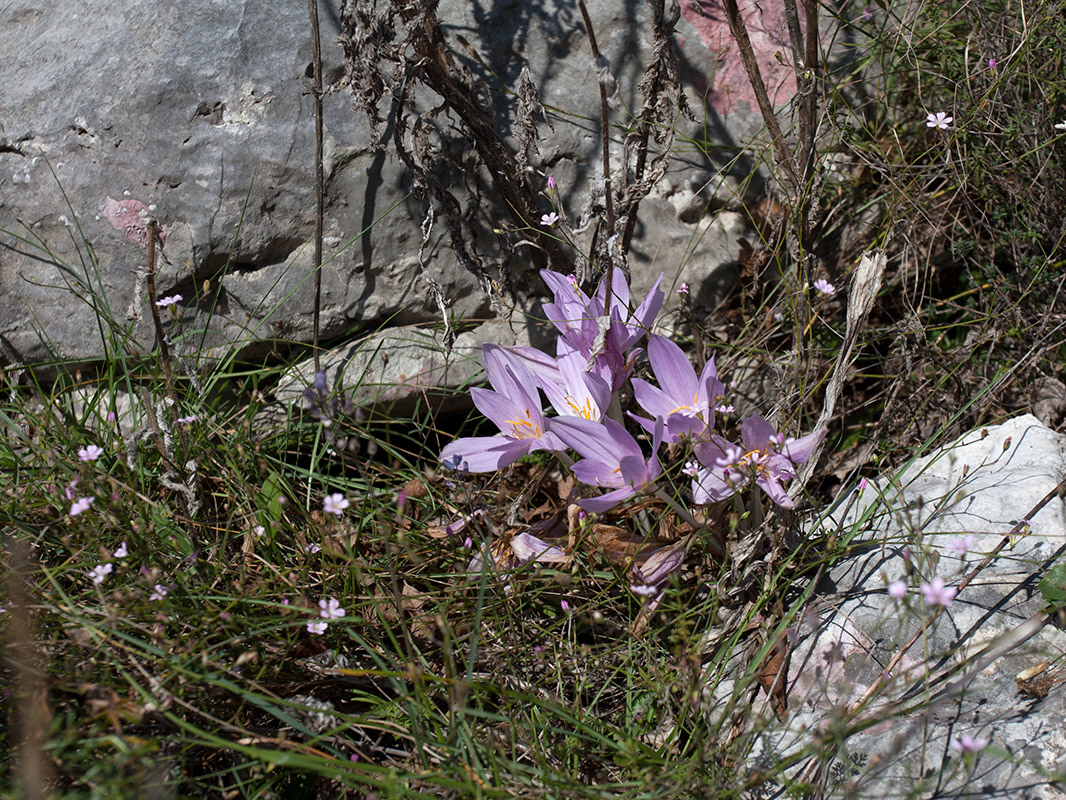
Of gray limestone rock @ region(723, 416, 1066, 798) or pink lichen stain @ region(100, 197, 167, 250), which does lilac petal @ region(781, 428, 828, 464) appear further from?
pink lichen stain @ region(100, 197, 167, 250)

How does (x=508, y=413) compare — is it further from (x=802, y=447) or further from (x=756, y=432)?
(x=802, y=447)

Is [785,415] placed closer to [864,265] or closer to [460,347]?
[864,265]

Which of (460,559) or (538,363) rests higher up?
(538,363)

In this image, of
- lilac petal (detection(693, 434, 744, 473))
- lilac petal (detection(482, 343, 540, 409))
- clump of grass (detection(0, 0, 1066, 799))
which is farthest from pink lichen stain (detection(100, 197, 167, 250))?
lilac petal (detection(693, 434, 744, 473))

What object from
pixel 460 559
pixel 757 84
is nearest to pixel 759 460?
pixel 460 559

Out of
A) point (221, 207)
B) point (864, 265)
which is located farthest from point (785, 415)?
point (221, 207)

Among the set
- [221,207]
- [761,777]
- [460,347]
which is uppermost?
[221,207]
